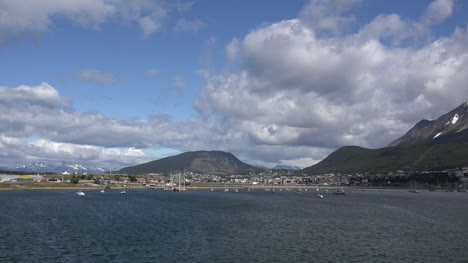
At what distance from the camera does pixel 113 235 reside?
65.6m

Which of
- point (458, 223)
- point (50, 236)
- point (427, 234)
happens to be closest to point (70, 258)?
point (50, 236)

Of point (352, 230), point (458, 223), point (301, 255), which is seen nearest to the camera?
point (301, 255)

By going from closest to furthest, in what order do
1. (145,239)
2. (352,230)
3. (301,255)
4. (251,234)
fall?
(301,255)
(145,239)
(251,234)
(352,230)

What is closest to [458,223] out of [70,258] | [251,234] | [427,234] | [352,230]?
[427,234]

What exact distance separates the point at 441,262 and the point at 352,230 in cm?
2852

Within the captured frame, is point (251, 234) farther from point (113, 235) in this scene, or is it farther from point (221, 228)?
point (113, 235)

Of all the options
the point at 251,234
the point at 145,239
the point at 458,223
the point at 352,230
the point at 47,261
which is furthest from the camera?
the point at 458,223

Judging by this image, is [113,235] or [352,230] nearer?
[113,235]

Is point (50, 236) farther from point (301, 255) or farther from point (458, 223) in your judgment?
point (458, 223)

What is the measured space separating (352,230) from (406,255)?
2423 cm

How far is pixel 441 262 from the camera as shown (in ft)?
150

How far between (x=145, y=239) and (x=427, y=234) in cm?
5175

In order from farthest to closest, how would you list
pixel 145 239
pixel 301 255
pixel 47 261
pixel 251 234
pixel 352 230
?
1. pixel 352 230
2. pixel 251 234
3. pixel 145 239
4. pixel 301 255
5. pixel 47 261

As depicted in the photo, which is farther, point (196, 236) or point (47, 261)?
point (196, 236)
